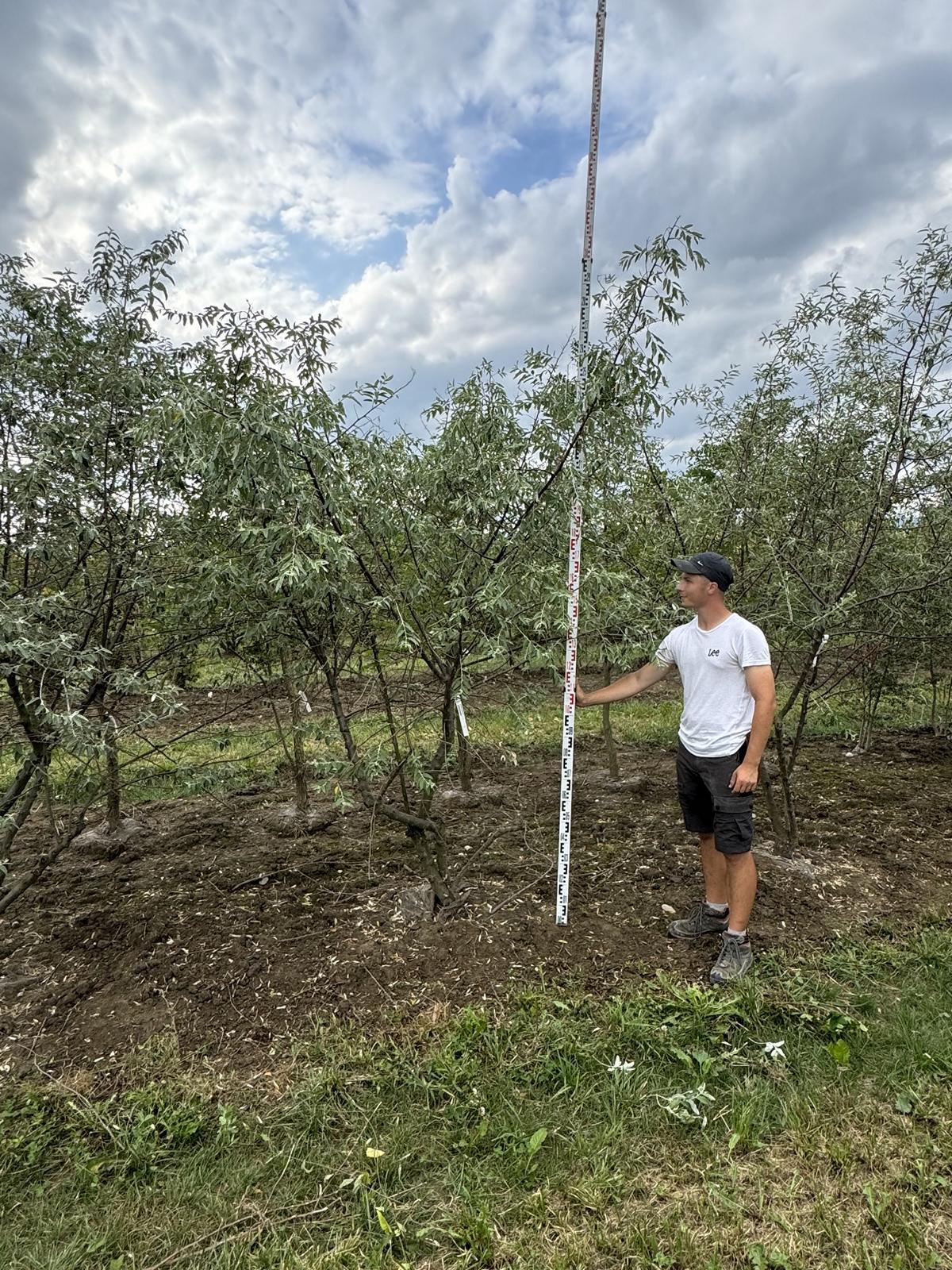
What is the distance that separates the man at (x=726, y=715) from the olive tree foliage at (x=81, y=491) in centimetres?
230

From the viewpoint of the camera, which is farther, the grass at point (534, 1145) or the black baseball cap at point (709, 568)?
the black baseball cap at point (709, 568)

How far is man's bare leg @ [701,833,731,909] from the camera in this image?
3.31 metres

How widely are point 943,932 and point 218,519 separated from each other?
4.08m

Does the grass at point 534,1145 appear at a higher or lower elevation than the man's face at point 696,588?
lower

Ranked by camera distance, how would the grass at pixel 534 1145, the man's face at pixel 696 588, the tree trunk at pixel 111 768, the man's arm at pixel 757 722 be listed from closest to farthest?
the grass at pixel 534 1145, the tree trunk at pixel 111 768, the man's arm at pixel 757 722, the man's face at pixel 696 588

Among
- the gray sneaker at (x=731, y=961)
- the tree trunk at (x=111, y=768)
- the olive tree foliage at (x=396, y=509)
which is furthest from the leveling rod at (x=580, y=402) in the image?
the tree trunk at (x=111, y=768)

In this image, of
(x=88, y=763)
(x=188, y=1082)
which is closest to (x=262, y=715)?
(x=88, y=763)

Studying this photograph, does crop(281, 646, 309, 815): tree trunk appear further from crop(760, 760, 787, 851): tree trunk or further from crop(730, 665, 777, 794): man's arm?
crop(760, 760, 787, 851): tree trunk

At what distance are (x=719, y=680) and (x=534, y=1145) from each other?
1.89 metres

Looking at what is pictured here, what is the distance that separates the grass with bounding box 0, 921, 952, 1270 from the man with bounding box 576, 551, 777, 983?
0.45 m

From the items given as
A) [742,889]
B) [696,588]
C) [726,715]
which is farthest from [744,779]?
[696,588]

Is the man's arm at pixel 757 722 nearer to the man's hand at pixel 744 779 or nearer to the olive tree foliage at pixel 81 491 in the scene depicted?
the man's hand at pixel 744 779

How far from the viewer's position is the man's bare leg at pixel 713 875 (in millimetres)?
3309

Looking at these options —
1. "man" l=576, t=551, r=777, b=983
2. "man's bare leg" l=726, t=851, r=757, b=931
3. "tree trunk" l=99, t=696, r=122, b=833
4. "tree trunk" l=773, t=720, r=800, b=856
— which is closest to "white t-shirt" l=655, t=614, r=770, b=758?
"man" l=576, t=551, r=777, b=983
